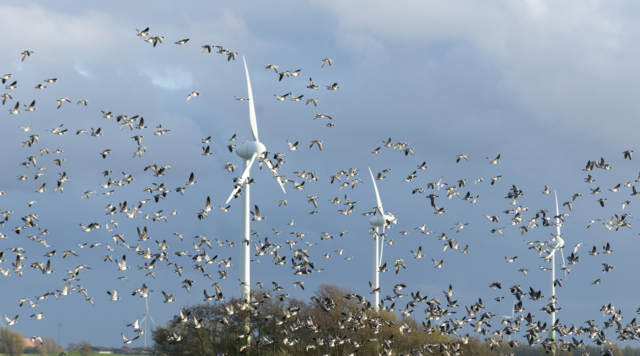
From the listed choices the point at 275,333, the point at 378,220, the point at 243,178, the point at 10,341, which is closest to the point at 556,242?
the point at 378,220

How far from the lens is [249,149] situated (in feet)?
275

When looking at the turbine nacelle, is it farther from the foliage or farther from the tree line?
the foliage

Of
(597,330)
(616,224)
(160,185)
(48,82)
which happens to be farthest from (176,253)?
(616,224)

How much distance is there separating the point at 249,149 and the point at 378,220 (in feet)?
110

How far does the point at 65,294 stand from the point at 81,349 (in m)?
92.4

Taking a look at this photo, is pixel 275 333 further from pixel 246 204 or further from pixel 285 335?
pixel 246 204

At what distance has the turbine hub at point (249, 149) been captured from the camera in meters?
83.7

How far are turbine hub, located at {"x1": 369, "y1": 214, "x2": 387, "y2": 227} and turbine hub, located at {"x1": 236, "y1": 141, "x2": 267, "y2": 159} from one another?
31722 millimetres

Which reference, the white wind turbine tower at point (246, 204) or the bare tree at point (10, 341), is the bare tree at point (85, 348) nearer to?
the bare tree at point (10, 341)

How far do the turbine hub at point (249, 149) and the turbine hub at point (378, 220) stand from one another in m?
31.7

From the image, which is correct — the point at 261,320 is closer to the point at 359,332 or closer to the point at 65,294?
the point at 359,332

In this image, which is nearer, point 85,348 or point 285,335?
point 285,335

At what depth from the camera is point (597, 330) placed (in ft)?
185

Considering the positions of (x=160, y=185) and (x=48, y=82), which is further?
(x=160, y=185)
